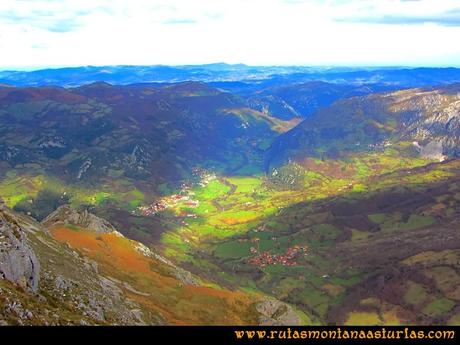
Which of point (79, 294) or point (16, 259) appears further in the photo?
point (79, 294)

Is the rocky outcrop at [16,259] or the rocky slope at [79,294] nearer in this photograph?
the rocky slope at [79,294]

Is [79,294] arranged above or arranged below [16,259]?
below

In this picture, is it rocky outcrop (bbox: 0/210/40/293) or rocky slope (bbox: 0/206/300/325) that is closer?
rocky slope (bbox: 0/206/300/325)
